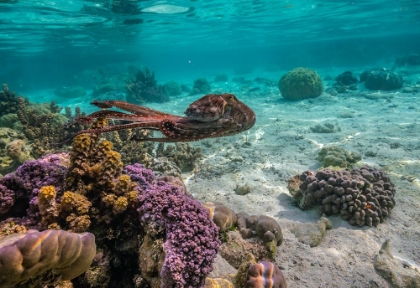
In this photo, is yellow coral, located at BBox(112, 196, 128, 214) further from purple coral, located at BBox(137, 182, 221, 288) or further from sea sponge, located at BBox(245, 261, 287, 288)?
sea sponge, located at BBox(245, 261, 287, 288)

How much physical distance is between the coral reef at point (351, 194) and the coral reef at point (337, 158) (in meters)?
1.72

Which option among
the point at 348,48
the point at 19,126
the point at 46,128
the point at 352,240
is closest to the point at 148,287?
the point at 352,240

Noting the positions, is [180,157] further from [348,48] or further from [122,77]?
[348,48]

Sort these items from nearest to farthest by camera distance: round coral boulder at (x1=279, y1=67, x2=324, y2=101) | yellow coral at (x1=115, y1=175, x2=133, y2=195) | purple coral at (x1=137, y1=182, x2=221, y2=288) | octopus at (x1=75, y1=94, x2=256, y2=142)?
1. octopus at (x1=75, y1=94, x2=256, y2=142)
2. purple coral at (x1=137, y1=182, x2=221, y2=288)
3. yellow coral at (x1=115, y1=175, x2=133, y2=195)
4. round coral boulder at (x1=279, y1=67, x2=324, y2=101)

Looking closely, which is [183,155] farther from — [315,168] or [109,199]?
[109,199]

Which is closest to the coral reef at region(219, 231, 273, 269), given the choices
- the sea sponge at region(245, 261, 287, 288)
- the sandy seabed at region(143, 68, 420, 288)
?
the sandy seabed at region(143, 68, 420, 288)

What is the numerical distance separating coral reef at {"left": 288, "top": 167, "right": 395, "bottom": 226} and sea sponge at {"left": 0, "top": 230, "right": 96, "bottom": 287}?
15.8ft

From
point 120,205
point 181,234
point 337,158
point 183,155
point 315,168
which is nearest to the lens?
point 181,234

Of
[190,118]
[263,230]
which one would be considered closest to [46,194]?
[190,118]

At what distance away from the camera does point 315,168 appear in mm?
8211

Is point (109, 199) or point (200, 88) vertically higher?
point (109, 199)

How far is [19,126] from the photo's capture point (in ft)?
30.8

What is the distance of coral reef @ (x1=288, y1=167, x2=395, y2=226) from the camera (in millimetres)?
5098

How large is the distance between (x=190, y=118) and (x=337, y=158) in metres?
7.11
